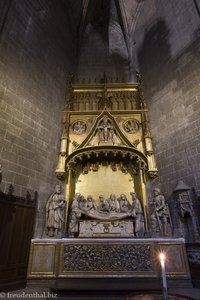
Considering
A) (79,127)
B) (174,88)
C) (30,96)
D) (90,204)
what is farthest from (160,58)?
(90,204)

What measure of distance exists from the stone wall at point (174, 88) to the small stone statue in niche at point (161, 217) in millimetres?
683

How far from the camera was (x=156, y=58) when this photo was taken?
31.7ft

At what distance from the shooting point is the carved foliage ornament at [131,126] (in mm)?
8297

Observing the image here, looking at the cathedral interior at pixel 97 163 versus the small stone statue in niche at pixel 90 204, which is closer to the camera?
the cathedral interior at pixel 97 163

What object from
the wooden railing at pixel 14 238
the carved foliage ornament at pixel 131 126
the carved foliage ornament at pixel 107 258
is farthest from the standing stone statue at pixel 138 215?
the wooden railing at pixel 14 238

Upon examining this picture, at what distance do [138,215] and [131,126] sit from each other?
11.6 feet

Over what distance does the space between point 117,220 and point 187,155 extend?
3.17m

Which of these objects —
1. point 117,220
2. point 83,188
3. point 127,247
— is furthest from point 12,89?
point 127,247

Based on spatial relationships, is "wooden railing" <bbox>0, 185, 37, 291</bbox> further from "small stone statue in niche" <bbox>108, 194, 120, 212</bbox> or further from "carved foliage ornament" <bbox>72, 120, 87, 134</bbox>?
"carved foliage ornament" <bbox>72, 120, 87, 134</bbox>

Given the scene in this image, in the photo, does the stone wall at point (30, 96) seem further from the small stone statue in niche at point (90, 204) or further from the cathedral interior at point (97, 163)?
the small stone statue in niche at point (90, 204)

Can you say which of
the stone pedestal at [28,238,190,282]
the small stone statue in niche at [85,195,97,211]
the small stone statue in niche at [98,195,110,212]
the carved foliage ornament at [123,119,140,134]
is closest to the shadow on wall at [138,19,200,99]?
the carved foliage ornament at [123,119,140,134]

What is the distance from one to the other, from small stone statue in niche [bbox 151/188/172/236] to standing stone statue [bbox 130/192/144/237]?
13.6 inches

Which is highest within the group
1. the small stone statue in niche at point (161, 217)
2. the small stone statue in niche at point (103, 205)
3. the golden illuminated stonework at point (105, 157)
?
the golden illuminated stonework at point (105, 157)

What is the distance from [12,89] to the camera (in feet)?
23.1
